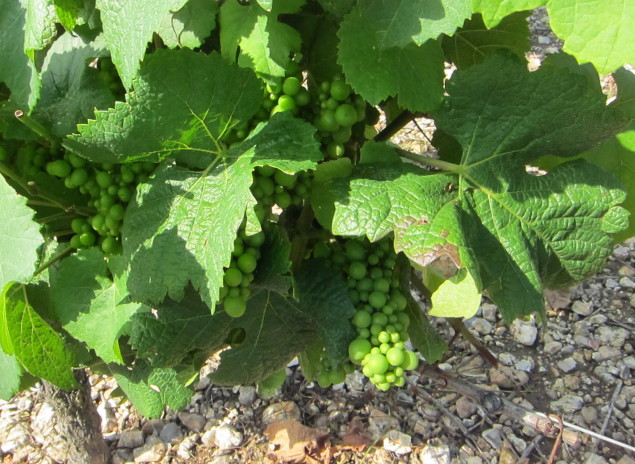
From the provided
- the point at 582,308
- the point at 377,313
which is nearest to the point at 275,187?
the point at 377,313

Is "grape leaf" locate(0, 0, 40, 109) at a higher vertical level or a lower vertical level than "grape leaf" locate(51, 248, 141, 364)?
higher

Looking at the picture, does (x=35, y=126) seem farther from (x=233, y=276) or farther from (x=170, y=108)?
(x=233, y=276)

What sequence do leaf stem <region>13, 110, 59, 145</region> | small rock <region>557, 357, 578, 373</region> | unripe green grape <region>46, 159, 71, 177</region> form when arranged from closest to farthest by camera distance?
1. leaf stem <region>13, 110, 59, 145</region>
2. unripe green grape <region>46, 159, 71, 177</region>
3. small rock <region>557, 357, 578, 373</region>

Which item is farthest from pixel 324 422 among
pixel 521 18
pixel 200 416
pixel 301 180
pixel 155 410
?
pixel 521 18

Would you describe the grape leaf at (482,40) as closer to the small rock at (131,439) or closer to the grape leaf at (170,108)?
the grape leaf at (170,108)

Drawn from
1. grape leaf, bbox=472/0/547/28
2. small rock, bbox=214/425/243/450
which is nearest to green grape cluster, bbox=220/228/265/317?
grape leaf, bbox=472/0/547/28

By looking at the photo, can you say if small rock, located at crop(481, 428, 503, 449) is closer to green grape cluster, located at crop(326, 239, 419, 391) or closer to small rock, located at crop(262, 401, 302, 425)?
small rock, located at crop(262, 401, 302, 425)

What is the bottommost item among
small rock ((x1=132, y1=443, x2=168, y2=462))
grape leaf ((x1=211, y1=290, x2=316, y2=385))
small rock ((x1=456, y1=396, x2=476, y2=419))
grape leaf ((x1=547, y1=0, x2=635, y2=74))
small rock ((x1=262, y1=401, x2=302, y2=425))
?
small rock ((x1=456, y1=396, x2=476, y2=419))
